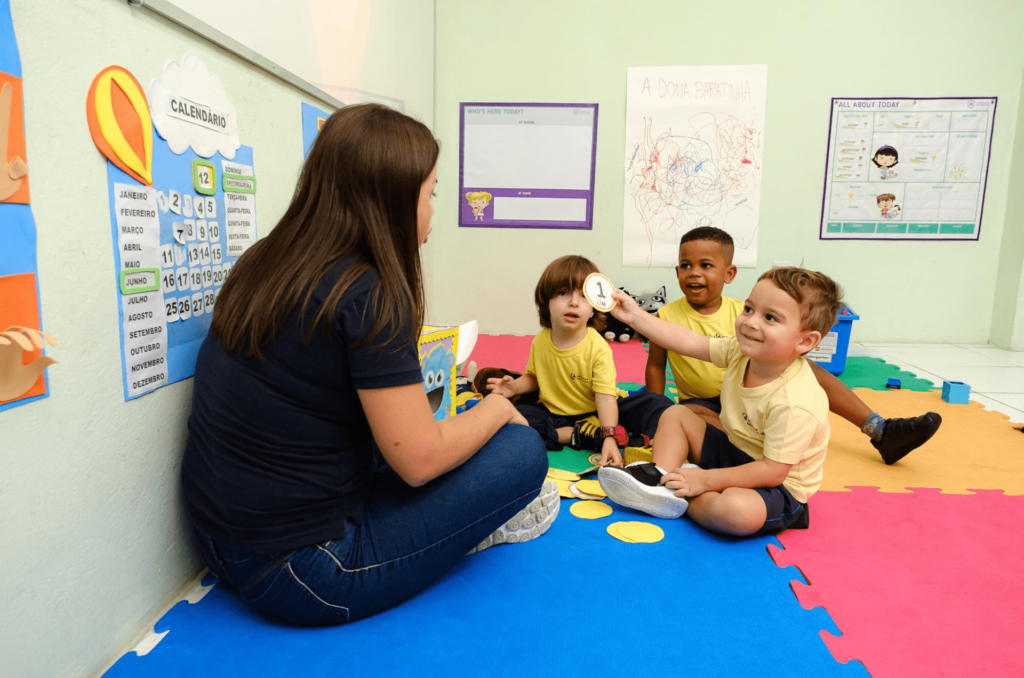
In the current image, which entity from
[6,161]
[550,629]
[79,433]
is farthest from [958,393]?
[6,161]

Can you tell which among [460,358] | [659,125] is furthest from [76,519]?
[659,125]

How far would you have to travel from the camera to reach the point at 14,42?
76 centimetres

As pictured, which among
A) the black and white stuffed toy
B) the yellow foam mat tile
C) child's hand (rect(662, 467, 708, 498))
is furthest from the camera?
the black and white stuffed toy

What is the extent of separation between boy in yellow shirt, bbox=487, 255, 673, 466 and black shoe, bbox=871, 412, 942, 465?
644 mm

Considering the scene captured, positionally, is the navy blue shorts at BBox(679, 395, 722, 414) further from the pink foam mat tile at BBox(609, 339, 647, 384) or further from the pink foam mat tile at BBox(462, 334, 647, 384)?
the pink foam mat tile at BBox(462, 334, 647, 384)

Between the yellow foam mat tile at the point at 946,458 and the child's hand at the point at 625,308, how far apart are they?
2.35 ft

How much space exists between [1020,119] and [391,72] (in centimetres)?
352

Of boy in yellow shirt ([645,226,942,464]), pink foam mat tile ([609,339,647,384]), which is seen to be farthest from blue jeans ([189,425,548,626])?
pink foam mat tile ([609,339,647,384])

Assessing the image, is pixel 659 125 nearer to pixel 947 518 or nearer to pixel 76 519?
pixel 947 518

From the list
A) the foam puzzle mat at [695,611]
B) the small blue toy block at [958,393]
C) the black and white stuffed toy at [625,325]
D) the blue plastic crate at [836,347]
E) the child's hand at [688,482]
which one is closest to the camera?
the foam puzzle mat at [695,611]

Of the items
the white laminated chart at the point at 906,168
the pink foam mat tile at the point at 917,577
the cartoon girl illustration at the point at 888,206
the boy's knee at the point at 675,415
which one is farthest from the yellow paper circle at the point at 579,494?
the cartoon girl illustration at the point at 888,206

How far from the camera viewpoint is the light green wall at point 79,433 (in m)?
0.81

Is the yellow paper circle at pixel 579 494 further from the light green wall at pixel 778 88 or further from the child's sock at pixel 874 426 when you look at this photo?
the light green wall at pixel 778 88

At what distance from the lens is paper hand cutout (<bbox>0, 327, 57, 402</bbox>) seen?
759mm
